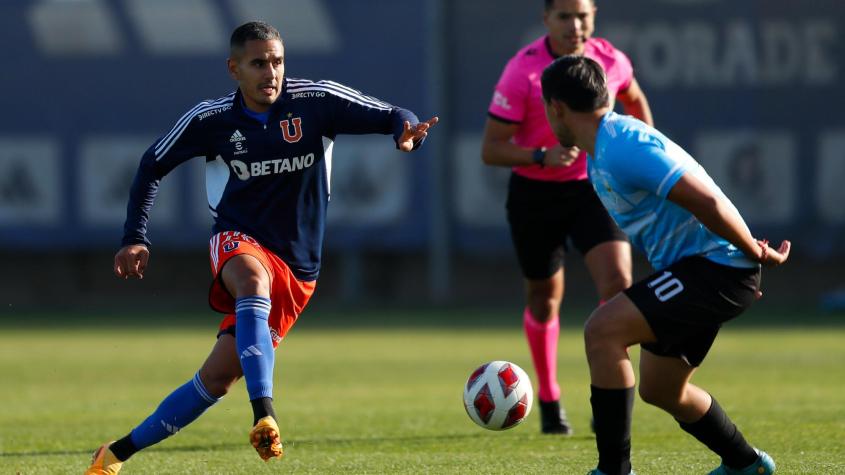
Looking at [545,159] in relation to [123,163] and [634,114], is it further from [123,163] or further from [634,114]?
[123,163]

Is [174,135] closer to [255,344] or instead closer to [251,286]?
[251,286]

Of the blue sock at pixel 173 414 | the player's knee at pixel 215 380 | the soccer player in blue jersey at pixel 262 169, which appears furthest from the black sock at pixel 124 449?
the player's knee at pixel 215 380

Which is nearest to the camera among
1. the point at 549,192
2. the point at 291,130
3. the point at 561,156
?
the point at 291,130

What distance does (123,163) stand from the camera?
824 inches

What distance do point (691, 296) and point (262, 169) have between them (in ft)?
7.02

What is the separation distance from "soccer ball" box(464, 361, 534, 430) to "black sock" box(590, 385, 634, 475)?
1.29m

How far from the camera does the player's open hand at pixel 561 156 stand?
24.0 ft

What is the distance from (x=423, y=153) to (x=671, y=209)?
50.4ft

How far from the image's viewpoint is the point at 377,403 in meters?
10.2

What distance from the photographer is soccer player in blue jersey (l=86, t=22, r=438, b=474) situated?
6.22 metres

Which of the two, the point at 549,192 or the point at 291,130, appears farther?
the point at 549,192

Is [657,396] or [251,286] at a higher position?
[251,286]

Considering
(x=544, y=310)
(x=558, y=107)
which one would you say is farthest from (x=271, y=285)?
(x=544, y=310)

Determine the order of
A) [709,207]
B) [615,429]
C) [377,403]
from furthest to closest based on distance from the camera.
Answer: [377,403], [615,429], [709,207]
